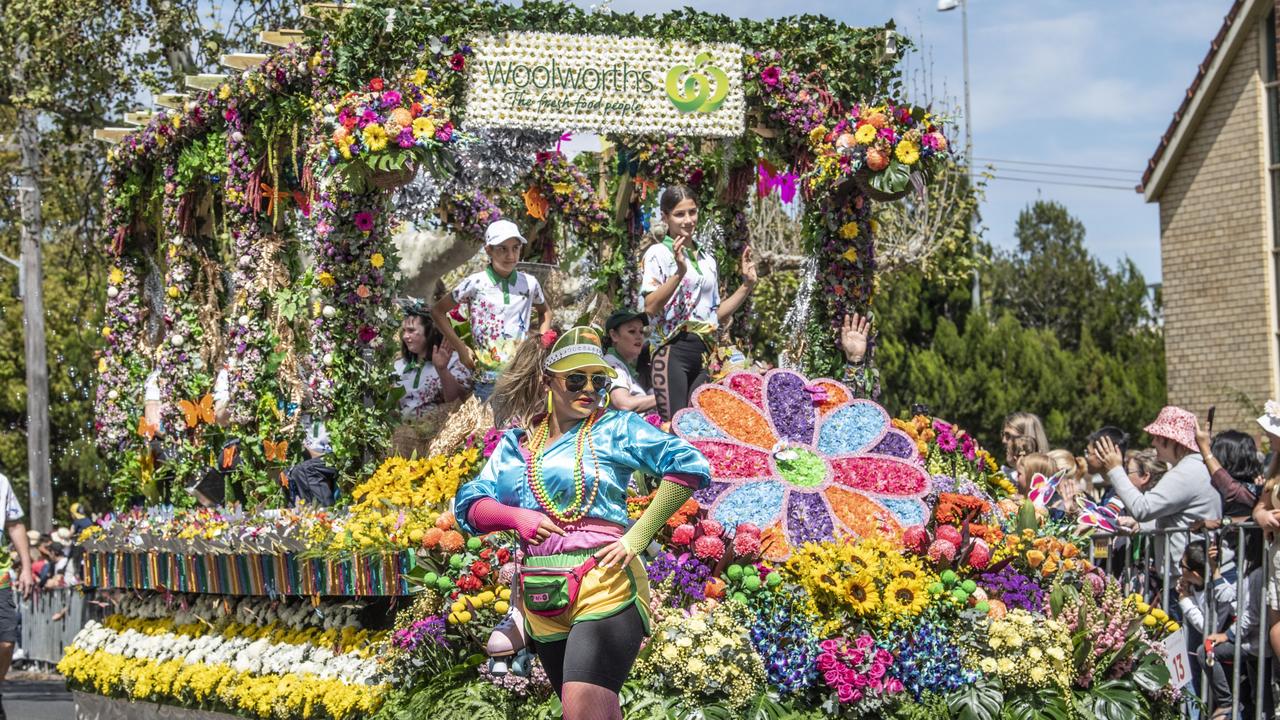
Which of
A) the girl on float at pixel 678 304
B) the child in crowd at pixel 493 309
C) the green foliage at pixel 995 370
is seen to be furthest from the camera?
the green foliage at pixel 995 370

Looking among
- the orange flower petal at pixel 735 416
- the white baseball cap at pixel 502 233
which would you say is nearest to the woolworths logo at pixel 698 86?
the white baseball cap at pixel 502 233

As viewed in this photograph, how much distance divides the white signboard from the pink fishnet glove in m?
4.10

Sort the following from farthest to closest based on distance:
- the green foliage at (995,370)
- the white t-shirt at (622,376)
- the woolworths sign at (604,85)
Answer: the green foliage at (995,370)
the woolworths sign at (604,85)
the white t-shirt at (622,376)

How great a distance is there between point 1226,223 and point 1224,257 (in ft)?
1.71

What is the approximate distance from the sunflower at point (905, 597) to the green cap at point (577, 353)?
7.34 feet

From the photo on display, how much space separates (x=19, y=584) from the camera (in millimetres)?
9875

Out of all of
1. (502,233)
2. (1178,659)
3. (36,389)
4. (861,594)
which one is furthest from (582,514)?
(36,389)

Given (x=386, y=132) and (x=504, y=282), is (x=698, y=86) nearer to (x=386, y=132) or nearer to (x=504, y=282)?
(x=504, y=282)

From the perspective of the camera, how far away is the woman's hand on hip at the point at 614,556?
5875 mm

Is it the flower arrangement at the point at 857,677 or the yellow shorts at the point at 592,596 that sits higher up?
the yellow shorts at the point at 592,596

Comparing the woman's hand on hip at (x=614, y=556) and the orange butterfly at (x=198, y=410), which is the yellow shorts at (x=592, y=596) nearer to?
the woman's hand on hip at (x=614, y=556)

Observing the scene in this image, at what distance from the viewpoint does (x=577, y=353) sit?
623 centimetres

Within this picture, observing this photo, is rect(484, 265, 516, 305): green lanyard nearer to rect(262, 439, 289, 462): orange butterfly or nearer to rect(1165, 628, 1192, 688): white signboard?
rect(262, 439, 289, 462): orange butterfly

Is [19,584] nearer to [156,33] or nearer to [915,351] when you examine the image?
[156,33]
